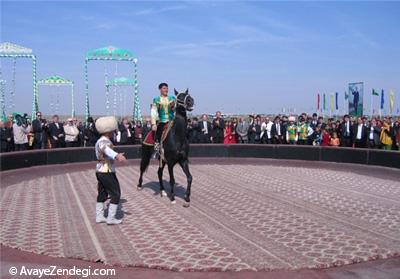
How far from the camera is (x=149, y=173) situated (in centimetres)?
1540

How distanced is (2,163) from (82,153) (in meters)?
3.94

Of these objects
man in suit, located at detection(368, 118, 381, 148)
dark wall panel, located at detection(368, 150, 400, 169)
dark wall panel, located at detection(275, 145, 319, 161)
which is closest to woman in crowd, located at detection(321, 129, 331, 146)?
dark wall panel, located at detection(275, 145, 319, 161)

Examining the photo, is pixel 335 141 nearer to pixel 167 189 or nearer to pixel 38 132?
pixel 167 189

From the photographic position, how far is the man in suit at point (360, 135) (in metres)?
18.5

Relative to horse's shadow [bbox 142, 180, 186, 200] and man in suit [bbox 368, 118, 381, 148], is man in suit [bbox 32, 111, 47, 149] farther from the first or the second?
man in suit [bbox 368, 118, 381, 148]

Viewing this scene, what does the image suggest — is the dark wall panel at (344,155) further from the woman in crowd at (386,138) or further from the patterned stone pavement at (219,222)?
the patterned stone pavement at (219,222)

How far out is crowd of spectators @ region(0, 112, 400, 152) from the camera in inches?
718

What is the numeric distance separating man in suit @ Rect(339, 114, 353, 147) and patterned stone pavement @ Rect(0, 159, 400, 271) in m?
5.03

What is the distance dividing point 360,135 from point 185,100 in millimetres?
11514

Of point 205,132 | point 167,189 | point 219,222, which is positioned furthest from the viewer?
point 205,132

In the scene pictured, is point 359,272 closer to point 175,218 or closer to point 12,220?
point 175,218

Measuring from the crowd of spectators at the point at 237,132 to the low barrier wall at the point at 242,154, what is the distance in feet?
3.50

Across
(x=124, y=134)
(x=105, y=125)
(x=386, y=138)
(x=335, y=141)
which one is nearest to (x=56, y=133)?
(x=124, y=134)

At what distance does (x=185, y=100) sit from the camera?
31.8 feet
